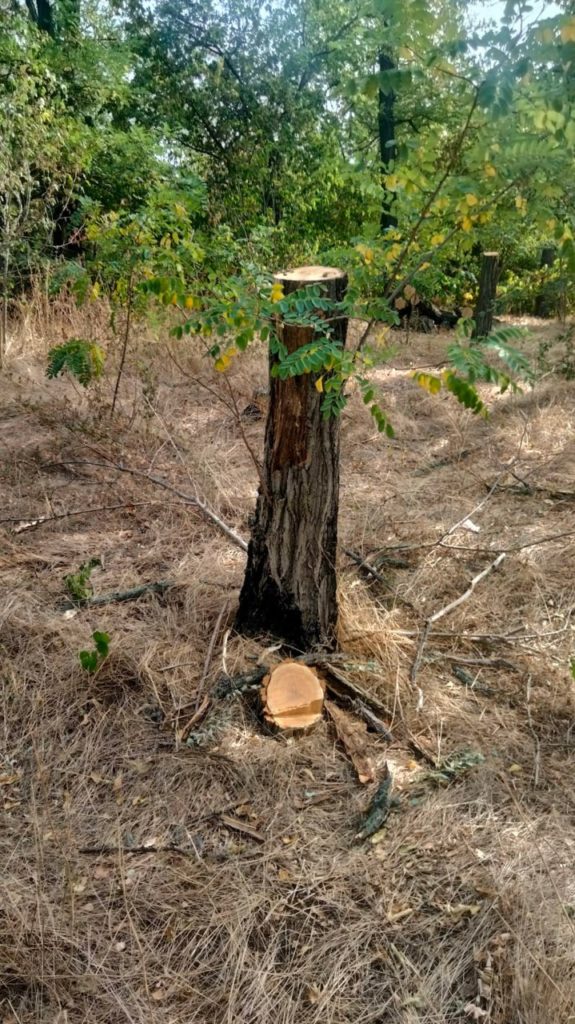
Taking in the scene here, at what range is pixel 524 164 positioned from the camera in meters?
1.70

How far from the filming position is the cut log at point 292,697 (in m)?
2.22

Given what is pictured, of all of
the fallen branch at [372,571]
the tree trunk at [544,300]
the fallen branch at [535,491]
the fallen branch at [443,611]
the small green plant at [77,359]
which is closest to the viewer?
the fallen branch at [443,611]

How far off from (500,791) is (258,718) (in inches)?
30.9

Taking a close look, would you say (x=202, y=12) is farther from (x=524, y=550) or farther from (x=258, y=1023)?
(x=258, y=1023)

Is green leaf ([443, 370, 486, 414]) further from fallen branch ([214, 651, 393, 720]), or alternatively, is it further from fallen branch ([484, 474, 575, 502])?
fallen branch ([484, 474, 575, 502])

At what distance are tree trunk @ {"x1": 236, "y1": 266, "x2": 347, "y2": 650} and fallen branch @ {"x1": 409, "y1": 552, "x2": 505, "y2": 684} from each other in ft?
1.05

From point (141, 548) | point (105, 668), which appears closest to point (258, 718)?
point (105, 668)

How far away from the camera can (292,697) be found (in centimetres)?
225

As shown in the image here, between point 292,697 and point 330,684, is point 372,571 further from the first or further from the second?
point 292,697

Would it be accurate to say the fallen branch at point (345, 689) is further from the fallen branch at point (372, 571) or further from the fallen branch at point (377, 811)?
the fallen branch at point (372, 571)

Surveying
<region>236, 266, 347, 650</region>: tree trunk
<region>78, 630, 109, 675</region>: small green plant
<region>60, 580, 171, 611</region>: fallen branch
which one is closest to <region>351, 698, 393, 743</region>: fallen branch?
<region>236, 266, 347, 650</region>: tree trunk

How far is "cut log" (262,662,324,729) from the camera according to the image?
7.28ft

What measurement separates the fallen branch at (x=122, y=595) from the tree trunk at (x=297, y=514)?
0.45 metres

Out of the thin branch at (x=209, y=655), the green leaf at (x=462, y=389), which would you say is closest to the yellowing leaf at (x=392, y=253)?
the green leaf at (x=462, y=389)
